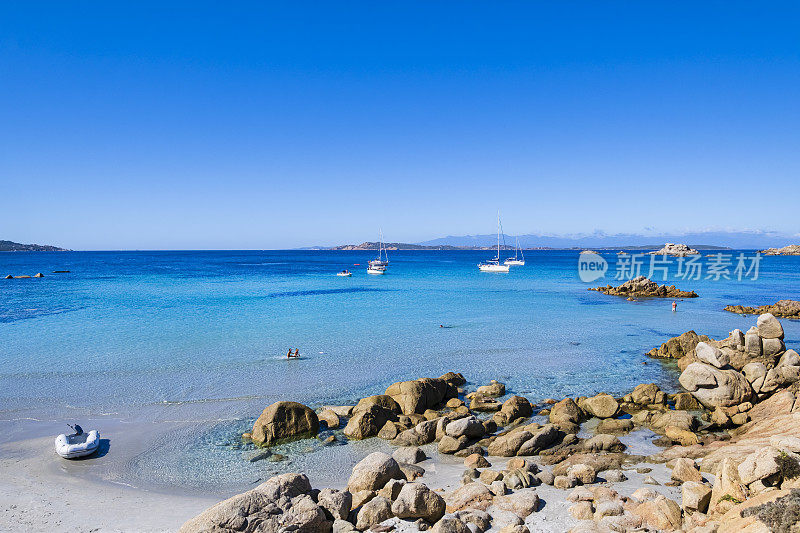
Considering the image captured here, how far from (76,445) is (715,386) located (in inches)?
882

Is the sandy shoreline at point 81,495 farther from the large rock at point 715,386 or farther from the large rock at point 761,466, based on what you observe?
the large rock at point 715,386

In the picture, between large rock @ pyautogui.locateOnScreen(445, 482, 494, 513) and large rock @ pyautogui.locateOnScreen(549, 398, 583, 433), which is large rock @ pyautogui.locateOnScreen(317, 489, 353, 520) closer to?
large rock @ pyautogui.locateOnScreen(445, 482, 494, 513)

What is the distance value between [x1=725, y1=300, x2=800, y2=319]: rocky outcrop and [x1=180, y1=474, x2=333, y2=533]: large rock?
47444mm

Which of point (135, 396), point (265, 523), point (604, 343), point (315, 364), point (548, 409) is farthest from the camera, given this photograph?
point (604, 343)

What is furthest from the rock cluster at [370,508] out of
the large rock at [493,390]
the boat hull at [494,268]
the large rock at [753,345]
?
the boat hull at [494,268]

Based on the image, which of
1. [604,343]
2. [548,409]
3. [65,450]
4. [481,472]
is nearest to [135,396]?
[65,450]

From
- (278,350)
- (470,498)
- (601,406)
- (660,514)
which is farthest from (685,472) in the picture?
(278,350)

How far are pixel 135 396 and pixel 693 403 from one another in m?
22.7

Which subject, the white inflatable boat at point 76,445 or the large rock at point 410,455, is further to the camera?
the white inflatable boat at point 76,445

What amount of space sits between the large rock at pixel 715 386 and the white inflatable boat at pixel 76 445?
2137 cm

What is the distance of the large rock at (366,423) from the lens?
15.4m

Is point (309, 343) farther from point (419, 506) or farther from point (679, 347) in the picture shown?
point (679, 347)

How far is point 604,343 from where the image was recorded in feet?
99.6

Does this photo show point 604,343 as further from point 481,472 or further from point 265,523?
point 265,523
